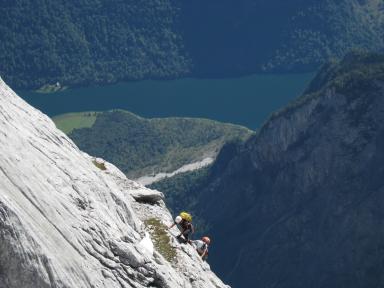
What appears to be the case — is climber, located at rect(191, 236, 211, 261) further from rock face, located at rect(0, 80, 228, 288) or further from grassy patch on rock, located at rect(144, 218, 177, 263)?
grassy patch on rock, located at rect(144, 218, 177, 263)

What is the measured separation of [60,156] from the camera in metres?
47.8

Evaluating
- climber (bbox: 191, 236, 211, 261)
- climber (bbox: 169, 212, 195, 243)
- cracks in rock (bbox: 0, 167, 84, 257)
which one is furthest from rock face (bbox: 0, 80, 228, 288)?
climber (bbox: 191, 236, 211, 261)

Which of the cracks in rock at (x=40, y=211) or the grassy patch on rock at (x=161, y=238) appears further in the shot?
the grassy patch on rock at (x=161, y=238)

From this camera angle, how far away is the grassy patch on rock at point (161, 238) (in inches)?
2010

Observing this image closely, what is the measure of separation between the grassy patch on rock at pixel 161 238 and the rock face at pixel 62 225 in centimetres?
27

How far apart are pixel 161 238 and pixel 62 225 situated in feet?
36.6

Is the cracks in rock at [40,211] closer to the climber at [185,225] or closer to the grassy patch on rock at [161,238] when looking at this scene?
the grassy patch on rock at [161,238]

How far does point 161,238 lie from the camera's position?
52.1 m

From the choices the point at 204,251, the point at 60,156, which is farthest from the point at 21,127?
the point at 204,251

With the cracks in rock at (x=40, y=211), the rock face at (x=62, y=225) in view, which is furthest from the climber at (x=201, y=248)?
the cracks in rock at (x=40, y=211)

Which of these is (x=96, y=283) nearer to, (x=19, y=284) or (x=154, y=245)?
(x=19, y=284)

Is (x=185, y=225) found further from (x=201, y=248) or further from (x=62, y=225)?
(x=62, y=225)

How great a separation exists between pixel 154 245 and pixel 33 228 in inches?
491

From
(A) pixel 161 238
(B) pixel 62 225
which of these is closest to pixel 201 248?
(A) pixel 161 238
